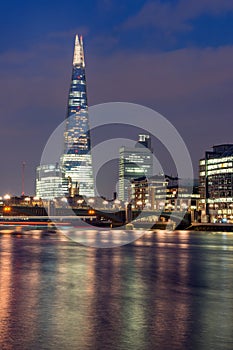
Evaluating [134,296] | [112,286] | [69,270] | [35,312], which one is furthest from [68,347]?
[69,270]

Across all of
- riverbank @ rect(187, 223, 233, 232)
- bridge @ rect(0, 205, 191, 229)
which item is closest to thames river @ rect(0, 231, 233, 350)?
riverbank @ rect(187, 223, 233, 232)

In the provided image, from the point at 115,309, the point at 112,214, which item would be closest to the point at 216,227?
the point at 112,214

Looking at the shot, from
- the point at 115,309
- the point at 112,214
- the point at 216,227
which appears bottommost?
the point at 216,227

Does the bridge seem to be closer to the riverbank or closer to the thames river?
the riverbank

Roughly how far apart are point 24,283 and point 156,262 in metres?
15.8

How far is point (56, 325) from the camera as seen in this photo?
15.4 m

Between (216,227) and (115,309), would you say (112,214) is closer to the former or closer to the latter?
(216,227)

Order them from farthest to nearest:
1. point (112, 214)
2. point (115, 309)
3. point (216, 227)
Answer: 1. point (112, 214)
2. point (216, 227)
3. point (115, 309)

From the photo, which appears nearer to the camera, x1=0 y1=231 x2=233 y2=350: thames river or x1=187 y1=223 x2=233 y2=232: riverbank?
x1=0 y1=231 x2=233 y2=350: thames river

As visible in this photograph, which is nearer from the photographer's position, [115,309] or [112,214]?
[115,309]

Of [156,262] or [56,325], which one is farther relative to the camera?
[156,262]

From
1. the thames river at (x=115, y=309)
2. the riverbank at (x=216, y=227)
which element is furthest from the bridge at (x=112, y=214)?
the thames river at (x=115, y=309)

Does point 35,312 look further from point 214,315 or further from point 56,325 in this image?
point 214,315

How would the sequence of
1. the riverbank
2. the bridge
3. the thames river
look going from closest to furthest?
the thames river < the riverbank < the bridge
